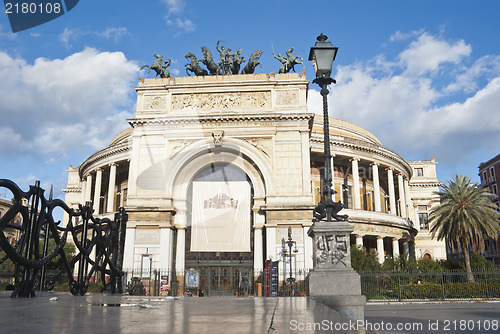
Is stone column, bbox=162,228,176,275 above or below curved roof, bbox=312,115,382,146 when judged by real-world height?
below

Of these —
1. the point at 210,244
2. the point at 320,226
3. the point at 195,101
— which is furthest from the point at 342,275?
the point at 195,101

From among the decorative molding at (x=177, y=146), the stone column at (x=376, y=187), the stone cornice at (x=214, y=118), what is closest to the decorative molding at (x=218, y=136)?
the stone cornice at (x=214, y=118)

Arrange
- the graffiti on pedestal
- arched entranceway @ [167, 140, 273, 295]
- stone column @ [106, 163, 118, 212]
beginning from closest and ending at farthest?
the graffiti on pedestal → arched entranceway @ [167, 140, 273, 295] → stone column @ [106, 163, 118, 212]

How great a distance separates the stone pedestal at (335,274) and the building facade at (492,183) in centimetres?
6213

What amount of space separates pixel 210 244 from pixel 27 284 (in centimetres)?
2261

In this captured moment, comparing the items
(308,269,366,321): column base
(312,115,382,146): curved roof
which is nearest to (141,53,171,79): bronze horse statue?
(312,115,382,146): curved roof

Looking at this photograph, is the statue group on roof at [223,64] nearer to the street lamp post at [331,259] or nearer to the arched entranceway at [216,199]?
the arched entranceway at [216,199]

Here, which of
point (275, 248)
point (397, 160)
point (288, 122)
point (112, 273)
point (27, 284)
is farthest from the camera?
point (397, 160)

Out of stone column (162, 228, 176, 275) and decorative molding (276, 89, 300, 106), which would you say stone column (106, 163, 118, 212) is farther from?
decorative molding (276, 89, 300, 106)

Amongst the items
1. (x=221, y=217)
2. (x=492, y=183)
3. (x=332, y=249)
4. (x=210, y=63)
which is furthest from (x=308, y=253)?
(x=492, y=183)

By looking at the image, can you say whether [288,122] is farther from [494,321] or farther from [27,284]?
[27,284]

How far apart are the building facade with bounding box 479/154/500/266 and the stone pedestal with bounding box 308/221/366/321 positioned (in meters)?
62.1

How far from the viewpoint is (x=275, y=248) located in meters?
29.4

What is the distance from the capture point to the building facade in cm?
6244
